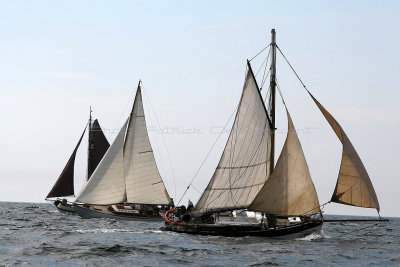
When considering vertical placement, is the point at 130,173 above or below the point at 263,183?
above

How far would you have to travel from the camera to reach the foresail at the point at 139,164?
209 feet

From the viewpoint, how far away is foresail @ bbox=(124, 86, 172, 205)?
63.6 m

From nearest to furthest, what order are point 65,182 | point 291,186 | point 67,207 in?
point 291,186, point 65,182, point 67,207

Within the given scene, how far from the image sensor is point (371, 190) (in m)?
37.9

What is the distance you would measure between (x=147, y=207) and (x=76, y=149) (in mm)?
15740

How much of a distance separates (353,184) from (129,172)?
30149 mm

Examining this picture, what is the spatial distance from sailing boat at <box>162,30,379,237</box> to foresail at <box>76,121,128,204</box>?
21.2 meters

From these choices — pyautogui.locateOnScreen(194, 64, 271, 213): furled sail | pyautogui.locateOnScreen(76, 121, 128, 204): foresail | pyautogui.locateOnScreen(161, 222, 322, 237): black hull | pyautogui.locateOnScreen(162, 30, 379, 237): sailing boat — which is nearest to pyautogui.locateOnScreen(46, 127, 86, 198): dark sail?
pyautogui.locateOnScreen(76, 121, 128, 204): foresail

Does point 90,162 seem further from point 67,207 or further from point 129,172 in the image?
point 129,172

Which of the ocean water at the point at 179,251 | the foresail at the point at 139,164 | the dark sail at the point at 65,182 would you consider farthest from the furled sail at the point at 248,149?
the dark sail at the point at 65,182

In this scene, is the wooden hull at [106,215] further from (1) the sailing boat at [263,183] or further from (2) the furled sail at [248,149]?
(2) the furled sail at [248,149]

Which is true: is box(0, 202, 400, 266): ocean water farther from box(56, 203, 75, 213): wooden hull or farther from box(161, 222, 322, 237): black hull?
box(56, 203, 75, 213): wooden hull

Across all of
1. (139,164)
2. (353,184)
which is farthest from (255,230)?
(139,164)

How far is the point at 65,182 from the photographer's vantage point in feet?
275
